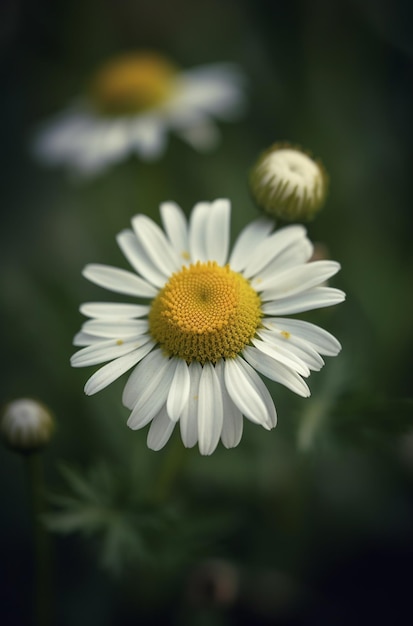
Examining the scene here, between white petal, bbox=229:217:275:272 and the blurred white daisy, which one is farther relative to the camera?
the blurred white daisy

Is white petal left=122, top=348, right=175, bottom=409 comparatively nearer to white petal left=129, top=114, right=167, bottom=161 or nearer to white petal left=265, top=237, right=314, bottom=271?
white petal left=265, top=237, right=314, bottom=271

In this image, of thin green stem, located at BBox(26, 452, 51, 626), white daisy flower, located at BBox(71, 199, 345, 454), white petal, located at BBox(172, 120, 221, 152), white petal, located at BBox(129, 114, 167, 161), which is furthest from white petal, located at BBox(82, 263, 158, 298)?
white petal, located at BBox(172, 120, 221, 152)

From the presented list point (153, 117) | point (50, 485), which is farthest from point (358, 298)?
point (50, 485)

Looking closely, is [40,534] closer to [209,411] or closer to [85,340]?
[85,340]

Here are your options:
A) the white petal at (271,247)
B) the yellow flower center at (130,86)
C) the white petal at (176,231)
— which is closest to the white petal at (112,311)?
the white petal at (176,231)

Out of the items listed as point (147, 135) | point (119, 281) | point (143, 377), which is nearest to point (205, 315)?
point (143, 377)

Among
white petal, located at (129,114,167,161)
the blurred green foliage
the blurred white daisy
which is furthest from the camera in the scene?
the blurred white daisy
